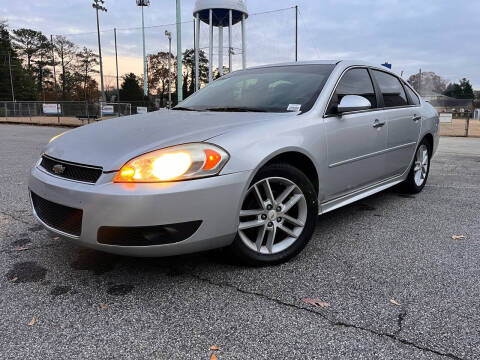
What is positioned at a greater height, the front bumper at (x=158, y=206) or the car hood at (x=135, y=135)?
the car hood at (x=135, y=135)

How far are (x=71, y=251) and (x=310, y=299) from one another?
180 cm

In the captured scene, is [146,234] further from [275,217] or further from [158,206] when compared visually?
[275,217]

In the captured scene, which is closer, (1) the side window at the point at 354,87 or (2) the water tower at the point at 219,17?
(1) the side window at the point at 354,87

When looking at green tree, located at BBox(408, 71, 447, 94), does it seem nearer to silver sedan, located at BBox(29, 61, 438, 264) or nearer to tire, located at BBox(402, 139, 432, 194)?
tire, located at BBox(402, 139, 432, 194)

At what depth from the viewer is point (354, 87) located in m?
3.55

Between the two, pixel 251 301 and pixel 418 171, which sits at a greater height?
pixel 418 171

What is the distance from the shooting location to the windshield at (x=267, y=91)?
3.13m

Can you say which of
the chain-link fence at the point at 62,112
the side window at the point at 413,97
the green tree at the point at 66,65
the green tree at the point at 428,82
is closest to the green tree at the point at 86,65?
the green tree at the point at 66,65

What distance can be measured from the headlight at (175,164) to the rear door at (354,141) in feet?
3.73

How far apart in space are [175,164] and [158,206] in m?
0.26

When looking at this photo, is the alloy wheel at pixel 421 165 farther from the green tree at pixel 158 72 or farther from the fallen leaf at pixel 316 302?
the green tree at pixel 158 72

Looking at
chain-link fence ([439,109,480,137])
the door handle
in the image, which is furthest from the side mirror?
chain-link fence ([439,109,480,137])

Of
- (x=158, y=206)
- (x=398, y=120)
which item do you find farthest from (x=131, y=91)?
(x=158, y=206)

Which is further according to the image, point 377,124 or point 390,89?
point 390,89
